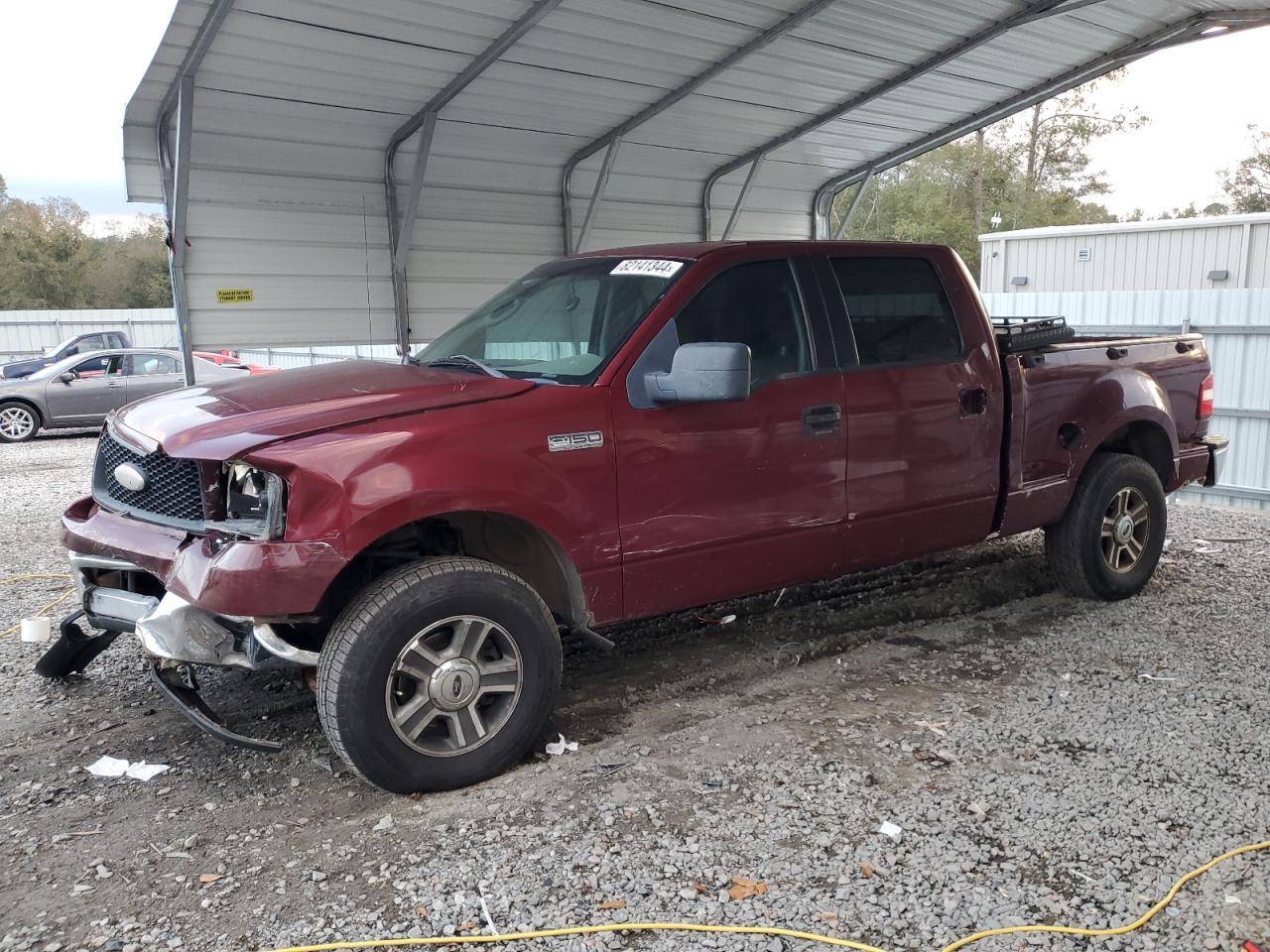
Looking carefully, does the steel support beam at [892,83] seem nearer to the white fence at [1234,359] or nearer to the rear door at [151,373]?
the white fence at [1234,359]

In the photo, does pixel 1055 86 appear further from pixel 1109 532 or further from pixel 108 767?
pixel 108 767

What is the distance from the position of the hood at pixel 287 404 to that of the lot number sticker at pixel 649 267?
2.77 ft

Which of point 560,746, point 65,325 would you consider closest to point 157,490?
point 560,746

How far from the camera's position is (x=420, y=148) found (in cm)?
952

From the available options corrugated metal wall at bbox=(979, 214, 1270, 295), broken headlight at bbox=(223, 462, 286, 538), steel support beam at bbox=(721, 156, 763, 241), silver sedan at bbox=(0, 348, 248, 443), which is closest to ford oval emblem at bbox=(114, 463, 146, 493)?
broken headlight at bbox=(223, 462, 286, 538)

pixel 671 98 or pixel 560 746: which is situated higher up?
pixel 671 98

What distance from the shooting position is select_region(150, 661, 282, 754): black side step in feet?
11.7

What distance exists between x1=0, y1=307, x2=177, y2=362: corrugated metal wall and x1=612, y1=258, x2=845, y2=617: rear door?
94.7ft

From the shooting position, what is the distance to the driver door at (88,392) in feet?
52.2

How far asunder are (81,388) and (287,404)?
47.7ft

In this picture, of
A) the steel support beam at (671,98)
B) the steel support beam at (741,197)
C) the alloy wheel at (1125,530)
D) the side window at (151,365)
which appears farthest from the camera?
the side window at (151,365)

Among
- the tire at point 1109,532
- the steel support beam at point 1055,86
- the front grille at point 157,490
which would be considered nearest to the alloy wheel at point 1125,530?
the tire at point 1109,532

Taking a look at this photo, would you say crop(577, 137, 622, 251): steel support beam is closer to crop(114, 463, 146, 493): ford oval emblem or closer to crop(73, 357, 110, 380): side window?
crop(114, 463, 146, 493): ford oval emblem

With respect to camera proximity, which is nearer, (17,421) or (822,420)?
(822,420)
